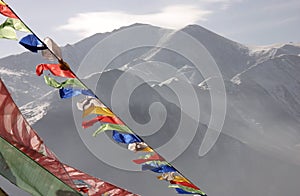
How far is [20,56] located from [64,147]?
14097cm

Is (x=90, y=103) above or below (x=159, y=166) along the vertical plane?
above

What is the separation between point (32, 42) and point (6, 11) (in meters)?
0.66

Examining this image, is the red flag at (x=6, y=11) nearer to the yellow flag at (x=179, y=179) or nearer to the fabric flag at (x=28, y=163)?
the fabric flag at (x=28, y=163)

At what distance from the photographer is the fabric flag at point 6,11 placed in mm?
5496

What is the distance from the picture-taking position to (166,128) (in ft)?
271

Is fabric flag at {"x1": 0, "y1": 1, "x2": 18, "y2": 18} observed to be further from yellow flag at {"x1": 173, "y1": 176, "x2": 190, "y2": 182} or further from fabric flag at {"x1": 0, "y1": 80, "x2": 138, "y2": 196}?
yellow flag at {"x1": 173, "y1": 176, "x2": 190, "y2": 182}

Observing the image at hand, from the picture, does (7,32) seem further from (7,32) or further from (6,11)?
(6,11)

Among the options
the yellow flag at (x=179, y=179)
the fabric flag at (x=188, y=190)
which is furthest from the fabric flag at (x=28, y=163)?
the fabric flag at (x=188, y=190)

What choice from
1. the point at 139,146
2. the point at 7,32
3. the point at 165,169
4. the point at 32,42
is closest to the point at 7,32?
the point at 7,32

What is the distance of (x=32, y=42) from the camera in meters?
5.46

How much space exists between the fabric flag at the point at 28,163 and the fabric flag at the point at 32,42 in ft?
3.15

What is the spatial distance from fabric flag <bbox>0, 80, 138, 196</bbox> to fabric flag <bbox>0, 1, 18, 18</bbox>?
4.45 ft

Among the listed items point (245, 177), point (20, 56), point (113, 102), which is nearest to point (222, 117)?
point (245, 177)

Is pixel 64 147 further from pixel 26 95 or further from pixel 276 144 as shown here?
pixel 26 95
